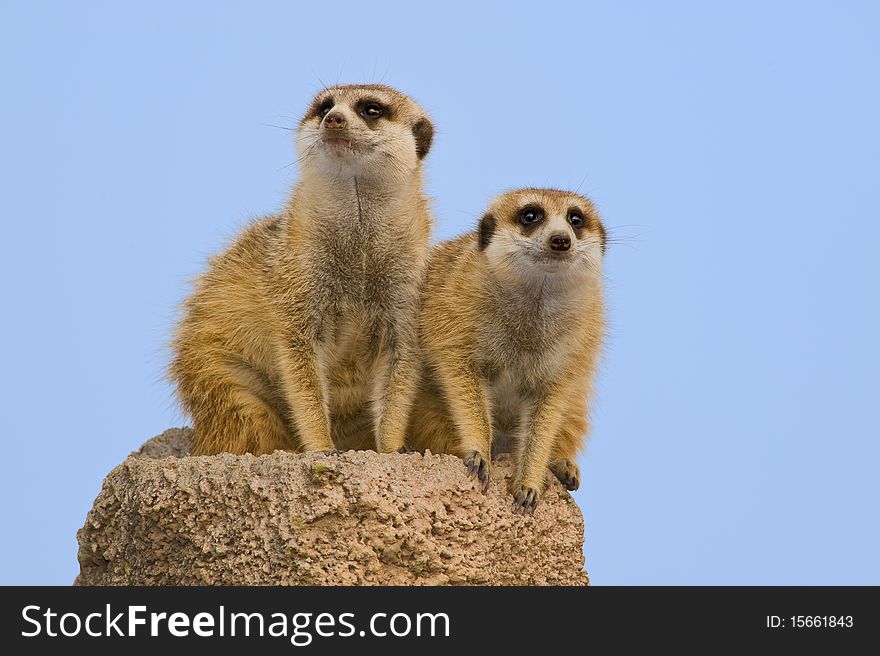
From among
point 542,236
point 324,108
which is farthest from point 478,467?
point 324,108

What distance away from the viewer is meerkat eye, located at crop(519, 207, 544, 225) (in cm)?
487

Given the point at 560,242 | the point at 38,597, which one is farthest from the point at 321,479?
the point at 560,242

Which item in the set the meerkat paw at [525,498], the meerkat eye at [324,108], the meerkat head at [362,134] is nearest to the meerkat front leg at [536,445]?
the meerkat paw at [525,498]

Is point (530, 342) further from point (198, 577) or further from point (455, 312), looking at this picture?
point (198, 577)

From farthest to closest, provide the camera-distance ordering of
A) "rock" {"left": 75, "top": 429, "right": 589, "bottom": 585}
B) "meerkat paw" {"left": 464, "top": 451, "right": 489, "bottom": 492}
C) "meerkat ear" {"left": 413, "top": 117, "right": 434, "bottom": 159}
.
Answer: "meerkat ear" {"left": 413, "top": 117, "right": 434, "bottom": 159}
"meerkat paw" {"left": 464, "top": 451, "right": 489, "bottom": 492}
"rock" {"left": 75, "top": 429, "right": 589, "bottom": 585}

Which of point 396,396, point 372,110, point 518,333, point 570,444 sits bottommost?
point 570,444

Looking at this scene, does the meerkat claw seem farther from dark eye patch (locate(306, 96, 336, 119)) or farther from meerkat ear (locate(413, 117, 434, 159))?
dark eye patch (locate(306, 96, 336, 119))

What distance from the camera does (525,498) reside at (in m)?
4.60

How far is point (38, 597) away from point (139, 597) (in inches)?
12.9

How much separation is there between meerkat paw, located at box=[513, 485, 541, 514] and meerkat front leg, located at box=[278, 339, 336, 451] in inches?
28.1

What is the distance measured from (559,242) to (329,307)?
0.90 metres

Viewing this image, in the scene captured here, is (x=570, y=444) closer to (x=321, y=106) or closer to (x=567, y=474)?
(x=567, y=474)

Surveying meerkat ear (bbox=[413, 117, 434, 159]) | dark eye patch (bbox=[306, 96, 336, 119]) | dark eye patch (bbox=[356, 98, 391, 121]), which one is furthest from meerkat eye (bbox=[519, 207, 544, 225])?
dark eye patch (bbox=[306, 96, 336, 119])

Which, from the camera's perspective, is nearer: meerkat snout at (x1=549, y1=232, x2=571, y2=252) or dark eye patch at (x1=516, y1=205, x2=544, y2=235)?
meerkat snout at (x1=549, y1=232, x2=571, y2=252)
